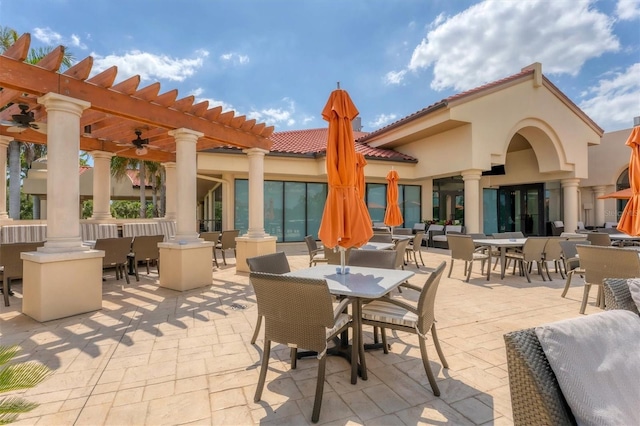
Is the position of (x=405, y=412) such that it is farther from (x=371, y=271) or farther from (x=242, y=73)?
(x=242, y=73)

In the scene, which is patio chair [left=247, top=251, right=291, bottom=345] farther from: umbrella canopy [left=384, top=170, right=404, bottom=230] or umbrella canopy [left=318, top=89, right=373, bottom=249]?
umbrella canopy [left=384, top=170, right=404, bottom=230]

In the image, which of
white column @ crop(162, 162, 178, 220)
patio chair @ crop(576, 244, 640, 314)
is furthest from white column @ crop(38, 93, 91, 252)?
patio chair @ crop(576, 244, 640, 314)

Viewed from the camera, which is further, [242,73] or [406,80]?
[406,80]

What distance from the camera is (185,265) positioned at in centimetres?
589

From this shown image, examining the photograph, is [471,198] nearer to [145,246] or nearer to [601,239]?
[601,239]

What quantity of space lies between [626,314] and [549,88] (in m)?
14.1

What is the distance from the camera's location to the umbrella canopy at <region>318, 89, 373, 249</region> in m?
3.59

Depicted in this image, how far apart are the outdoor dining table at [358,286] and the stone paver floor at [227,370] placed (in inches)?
8.6

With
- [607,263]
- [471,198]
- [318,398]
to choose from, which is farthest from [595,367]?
[471,198]

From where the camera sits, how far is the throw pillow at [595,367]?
1209mm

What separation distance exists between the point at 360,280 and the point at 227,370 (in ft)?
5.12

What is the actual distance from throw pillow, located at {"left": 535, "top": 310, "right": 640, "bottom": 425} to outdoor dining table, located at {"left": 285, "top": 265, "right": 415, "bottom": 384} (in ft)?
4.52

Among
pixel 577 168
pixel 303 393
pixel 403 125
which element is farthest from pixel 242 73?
pixel 577 168

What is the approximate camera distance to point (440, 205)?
1466 centimetres
